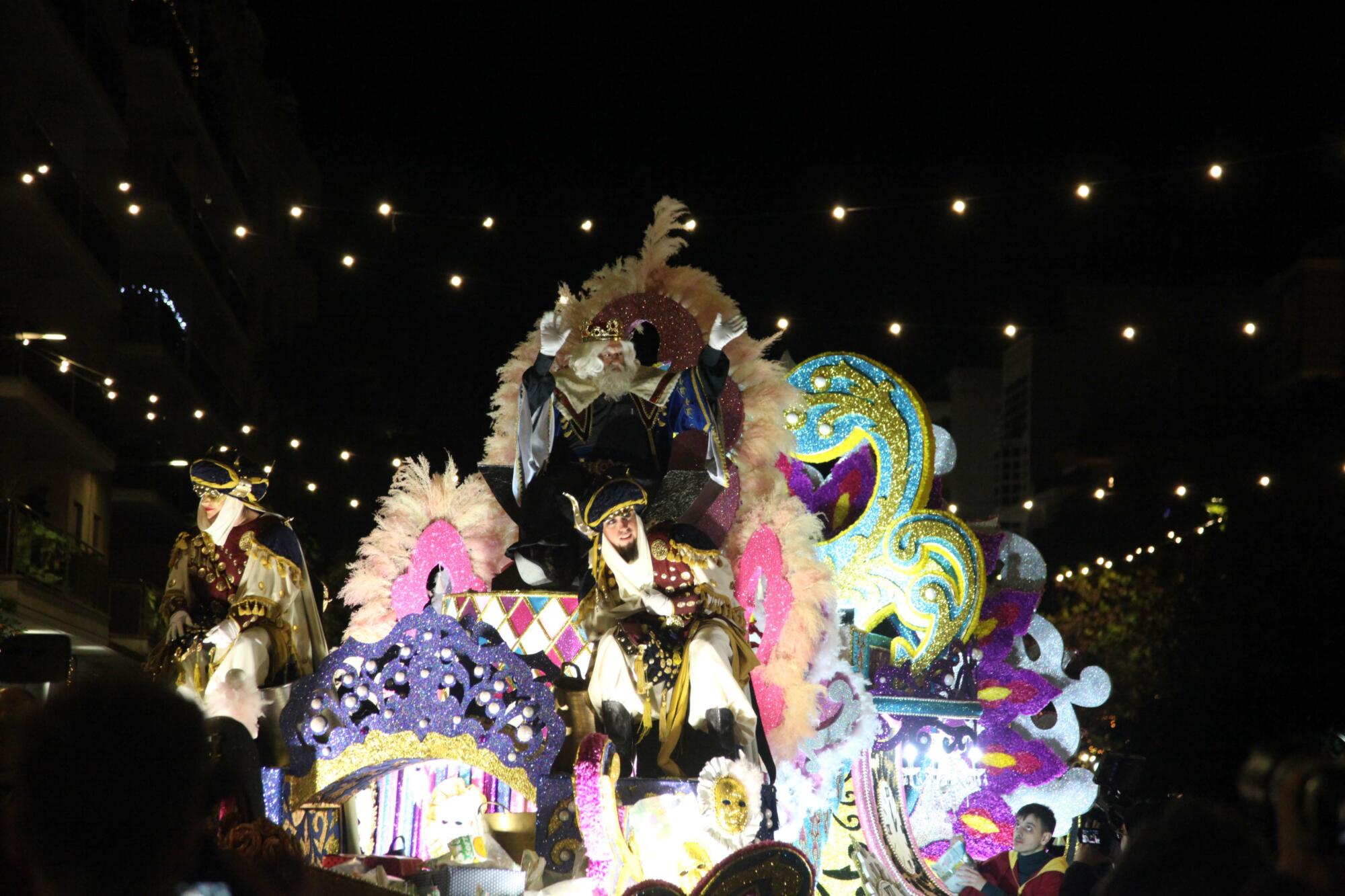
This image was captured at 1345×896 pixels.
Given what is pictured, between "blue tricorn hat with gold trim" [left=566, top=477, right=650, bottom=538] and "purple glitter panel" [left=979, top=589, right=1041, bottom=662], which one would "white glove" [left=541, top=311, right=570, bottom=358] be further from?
"purple glitter panel" [left=979, top=589, right=1041, bottom=662]

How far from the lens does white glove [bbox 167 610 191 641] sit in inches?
335

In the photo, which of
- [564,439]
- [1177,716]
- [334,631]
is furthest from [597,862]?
[334,631]

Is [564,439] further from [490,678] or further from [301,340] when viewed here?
[301,340]

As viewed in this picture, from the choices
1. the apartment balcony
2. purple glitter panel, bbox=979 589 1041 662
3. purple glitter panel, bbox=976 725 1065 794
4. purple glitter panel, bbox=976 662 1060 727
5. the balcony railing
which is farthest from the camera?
the balcony railing

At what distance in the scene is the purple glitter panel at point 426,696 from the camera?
25.9 ft

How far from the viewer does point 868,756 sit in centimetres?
938

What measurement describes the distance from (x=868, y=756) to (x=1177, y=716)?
9853mm

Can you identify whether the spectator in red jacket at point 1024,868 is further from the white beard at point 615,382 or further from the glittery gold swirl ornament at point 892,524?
the white beard at point 615,382

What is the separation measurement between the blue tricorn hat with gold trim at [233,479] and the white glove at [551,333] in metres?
1.45

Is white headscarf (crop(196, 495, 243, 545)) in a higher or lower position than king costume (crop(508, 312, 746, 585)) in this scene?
lower

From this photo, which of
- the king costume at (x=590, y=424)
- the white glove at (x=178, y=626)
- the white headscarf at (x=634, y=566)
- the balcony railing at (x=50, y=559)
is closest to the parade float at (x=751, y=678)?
the king costume at (x=590, y=424)

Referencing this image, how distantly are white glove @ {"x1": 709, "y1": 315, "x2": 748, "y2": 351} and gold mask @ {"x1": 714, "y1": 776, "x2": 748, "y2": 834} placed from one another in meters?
2.51

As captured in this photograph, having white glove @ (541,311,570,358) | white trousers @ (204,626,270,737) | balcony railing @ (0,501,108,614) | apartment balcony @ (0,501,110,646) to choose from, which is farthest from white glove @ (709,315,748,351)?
balcony railing @ (0,501,108,614)

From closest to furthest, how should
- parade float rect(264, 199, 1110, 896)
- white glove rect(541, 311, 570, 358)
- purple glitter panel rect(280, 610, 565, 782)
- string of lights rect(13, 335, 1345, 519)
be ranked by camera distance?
parade float rect(264, 199, 1110, 896) → purple glitter panel rect(280, 610, 565, 782) → white glove rect(541, 311, 570, 358) → string of lights rect(13, 335, 1345, 519)
